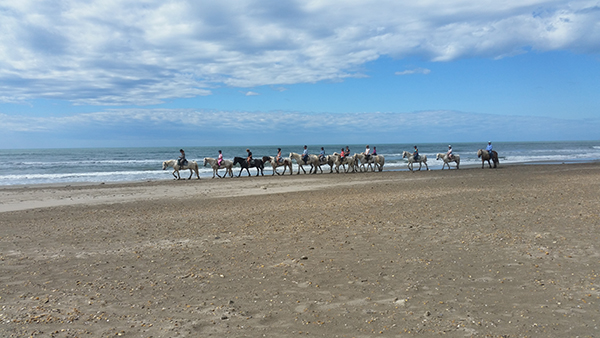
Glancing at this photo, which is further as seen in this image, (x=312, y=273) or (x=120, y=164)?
(x=120, y=164)

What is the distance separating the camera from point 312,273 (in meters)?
6.21

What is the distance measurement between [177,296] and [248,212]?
6.71 metres

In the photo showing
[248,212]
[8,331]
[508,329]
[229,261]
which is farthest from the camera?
[248,212]

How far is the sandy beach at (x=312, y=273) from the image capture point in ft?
14.9

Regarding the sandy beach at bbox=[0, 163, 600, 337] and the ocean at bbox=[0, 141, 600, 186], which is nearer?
the sandy beach at bbox=[0, 163, 600, 337]

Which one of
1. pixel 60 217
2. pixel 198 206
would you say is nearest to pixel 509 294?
pixel 198 206

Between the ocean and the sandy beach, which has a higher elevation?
the ocean

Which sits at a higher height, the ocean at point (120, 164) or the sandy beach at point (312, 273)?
the ocean at point (120, 164)

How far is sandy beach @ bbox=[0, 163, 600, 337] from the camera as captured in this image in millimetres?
4531

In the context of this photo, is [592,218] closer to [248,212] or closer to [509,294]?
[509,294]

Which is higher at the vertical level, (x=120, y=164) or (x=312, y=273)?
(x=120, y=164)

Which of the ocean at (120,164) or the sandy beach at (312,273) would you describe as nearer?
the sandy beach at (312,273)

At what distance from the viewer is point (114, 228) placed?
10258mm

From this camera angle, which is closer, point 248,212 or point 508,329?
point 508,329
